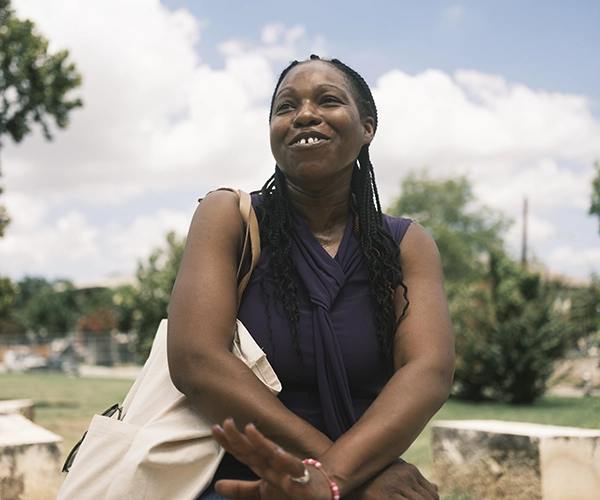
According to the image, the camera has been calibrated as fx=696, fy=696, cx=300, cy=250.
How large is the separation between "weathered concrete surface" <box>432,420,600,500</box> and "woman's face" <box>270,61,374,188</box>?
3717mm

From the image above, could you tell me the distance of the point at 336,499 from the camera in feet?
5.03

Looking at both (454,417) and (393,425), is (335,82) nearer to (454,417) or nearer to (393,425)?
(393,425)

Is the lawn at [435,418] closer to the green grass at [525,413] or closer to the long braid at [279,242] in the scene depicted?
the green grass at [525,413]

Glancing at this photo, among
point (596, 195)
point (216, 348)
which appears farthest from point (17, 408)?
point (596, 195)

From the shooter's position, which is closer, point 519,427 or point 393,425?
point 393,425

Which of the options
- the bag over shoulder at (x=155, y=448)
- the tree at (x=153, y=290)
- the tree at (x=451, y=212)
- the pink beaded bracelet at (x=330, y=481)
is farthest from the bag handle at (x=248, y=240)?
the tree at (x=451, y=212)

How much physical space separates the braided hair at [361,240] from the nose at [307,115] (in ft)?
0.57

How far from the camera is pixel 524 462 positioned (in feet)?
16.7

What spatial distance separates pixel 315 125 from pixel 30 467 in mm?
3381

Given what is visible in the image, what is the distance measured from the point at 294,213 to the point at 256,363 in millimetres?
526

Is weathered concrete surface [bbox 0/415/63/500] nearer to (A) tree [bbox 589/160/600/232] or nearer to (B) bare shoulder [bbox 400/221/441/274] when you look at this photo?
(B) bare shoulder [bbox 400/221/441/274]

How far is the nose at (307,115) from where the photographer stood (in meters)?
1.95

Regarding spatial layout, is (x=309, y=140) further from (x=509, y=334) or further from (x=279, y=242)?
(x=509, y=334)

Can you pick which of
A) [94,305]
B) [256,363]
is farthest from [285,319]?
[94,305]
